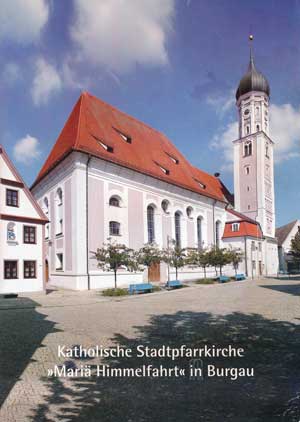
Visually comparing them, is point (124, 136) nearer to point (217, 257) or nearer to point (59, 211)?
point (59, 211)

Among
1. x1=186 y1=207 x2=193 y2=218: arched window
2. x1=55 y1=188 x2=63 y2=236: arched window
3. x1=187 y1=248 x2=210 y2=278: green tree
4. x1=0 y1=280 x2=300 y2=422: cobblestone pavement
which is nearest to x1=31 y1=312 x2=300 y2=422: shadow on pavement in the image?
x1=0 y1=280 x2=300 y2=422: cobblestone pavement

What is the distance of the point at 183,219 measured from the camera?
36219mm

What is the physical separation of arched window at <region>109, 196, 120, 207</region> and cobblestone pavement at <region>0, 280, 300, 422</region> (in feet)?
54.5

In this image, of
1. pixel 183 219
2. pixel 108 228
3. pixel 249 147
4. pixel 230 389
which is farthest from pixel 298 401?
pixel 249 147

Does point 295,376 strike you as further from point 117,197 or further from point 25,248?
point 117,197

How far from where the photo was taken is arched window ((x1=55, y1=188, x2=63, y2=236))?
28.6 metres

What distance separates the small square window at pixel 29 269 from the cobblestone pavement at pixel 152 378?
32.0ft

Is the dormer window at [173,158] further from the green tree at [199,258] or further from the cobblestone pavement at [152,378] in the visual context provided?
the cobblestone pavement at [152,378]

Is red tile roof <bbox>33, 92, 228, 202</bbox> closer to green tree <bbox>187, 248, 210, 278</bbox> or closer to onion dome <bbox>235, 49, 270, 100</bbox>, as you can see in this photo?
green tree <bbox>187, 248, 210, 278</bbox>

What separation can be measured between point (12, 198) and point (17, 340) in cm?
1488

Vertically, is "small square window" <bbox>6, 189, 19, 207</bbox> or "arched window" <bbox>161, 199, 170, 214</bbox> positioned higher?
"arched window" <bbox>161, 199, 170, 214</bbox>

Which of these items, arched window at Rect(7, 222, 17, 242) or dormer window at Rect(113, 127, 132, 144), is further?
dormer window at Rect(113, 127, 132, 144)

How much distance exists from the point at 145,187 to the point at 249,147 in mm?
25342

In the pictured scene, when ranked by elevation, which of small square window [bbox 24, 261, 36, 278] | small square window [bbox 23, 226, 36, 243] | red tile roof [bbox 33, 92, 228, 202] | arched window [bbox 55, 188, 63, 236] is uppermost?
red tile roof [bbox 33, 92, 228, 202]
